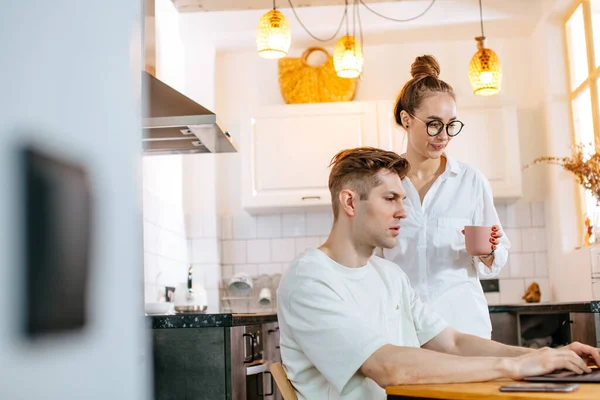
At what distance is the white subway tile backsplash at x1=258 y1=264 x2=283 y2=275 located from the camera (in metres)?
5.20

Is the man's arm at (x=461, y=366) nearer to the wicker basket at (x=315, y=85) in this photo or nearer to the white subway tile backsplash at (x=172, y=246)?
the white subway tile backsplash at (x=172, y=246)

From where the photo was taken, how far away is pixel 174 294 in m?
4.24

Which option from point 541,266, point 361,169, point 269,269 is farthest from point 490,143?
point 361,169

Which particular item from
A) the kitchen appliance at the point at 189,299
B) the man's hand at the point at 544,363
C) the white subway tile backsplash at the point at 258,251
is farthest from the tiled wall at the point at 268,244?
the man's hand at the point at 544,363

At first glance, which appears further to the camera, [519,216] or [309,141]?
[519,216]

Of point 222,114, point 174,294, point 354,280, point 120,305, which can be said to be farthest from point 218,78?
point 120,305

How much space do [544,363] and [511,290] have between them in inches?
149

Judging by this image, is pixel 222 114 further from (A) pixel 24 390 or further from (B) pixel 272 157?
(A) pixel 24 390

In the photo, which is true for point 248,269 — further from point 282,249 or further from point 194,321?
point 194,321

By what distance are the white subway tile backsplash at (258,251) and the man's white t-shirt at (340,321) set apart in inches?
129

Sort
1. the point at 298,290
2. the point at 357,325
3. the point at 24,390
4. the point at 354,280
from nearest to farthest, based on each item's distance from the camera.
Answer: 1. the point at 24,390
2. the point at 357,325
3. the point at 298,290
4. the point at 354,280

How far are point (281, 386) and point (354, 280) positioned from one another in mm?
303

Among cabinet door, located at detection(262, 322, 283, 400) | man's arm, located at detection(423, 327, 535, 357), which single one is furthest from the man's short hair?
cabinet door, located at detection(262, 322, 283, 400)

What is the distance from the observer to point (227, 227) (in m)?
5.26
